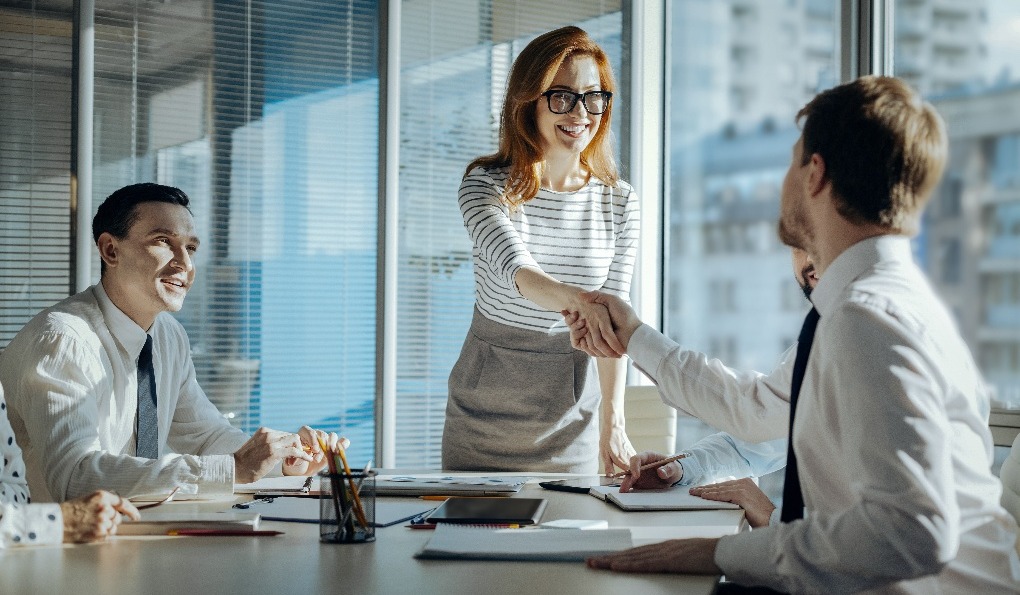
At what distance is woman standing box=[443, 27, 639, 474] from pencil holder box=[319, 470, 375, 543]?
2.86ft

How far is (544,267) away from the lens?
8.22 ft

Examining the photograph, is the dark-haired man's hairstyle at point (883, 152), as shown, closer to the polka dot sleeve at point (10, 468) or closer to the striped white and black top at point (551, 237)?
the striped white and black top at point (551, 237)

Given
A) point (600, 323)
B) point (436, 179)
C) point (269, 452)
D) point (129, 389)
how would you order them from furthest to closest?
point (436, 179) → point (129, 389) → point (600, 323) → point (269, 452)

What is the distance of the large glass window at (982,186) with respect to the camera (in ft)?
10.7

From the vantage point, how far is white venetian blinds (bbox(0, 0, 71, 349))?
13.0ft

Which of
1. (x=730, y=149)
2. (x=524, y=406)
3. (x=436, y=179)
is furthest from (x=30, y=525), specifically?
(x=730, y=149)

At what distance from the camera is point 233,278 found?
427 centimetres

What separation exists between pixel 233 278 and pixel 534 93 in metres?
2.24

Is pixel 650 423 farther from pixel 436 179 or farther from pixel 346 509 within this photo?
pixel 436 179

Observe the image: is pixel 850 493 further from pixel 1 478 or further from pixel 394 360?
pixel 394 360

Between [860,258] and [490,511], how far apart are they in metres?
0.72

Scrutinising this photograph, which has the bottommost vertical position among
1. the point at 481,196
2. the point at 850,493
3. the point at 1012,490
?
the point at 1012,490

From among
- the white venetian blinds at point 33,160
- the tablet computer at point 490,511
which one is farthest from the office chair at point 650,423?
the white venetian blinds at point 33,160

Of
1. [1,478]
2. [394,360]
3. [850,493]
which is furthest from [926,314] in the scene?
[394,360]
